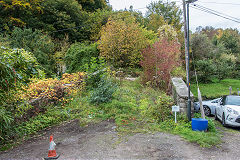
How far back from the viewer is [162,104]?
8.26 meters

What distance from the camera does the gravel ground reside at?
16.6ft

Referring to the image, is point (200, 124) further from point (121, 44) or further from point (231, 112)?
point (121, 44)

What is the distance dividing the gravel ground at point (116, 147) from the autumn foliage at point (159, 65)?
6459 millimetres

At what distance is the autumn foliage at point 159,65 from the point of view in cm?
1293

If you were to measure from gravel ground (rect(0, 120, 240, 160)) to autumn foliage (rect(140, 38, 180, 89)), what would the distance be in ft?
21.2

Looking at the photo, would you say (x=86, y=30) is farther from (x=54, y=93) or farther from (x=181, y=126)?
(x=181, y=126)

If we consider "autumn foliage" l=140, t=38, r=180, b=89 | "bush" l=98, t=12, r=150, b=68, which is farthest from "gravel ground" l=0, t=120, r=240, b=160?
"bush" l=98, t=12, r=150, b=68

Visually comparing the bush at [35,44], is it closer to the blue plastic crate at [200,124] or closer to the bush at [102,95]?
the bush at [102,95]

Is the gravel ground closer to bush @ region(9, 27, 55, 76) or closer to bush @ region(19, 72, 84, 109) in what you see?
bush @ region(19, 72, 84, 109)

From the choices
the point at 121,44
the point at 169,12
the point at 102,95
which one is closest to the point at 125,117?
the point at 102,95

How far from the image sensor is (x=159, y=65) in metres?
13.1

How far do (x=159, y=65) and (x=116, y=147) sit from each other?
852 cm

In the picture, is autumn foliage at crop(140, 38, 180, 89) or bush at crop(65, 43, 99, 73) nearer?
autumn foliage at crop(140, 38, 180, 89)

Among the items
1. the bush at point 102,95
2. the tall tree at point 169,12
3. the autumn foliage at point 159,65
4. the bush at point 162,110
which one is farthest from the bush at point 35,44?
the tall tree at point 169,12
